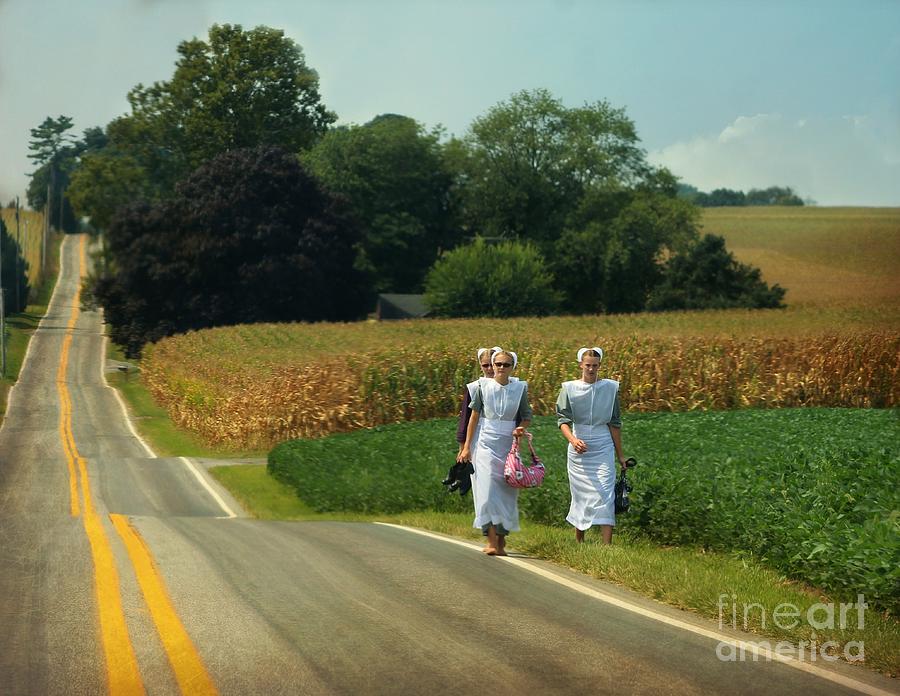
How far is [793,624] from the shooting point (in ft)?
26.6

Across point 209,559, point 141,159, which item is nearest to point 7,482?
point 209,559

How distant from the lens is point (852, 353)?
34.6 m

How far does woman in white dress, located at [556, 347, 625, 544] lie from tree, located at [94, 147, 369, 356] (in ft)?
182

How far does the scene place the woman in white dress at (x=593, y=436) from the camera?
11734 millimetres

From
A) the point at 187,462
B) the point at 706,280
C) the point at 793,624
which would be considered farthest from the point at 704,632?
the point at 706,280

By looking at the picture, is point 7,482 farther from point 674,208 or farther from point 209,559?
point 674,208

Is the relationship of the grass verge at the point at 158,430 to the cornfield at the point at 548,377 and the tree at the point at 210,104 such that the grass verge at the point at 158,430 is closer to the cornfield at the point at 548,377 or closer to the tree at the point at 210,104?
the cornfield at the point at 548,377

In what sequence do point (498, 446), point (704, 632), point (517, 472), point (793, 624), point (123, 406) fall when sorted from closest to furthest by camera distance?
point (704, 632)
point (793, 624)
point (517, 472)
point (498, 446)
point (123, 406)

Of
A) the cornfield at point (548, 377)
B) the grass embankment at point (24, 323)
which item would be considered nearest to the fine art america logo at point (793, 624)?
the cornfield at point (548, 377)

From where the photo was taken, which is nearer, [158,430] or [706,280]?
[158,430]

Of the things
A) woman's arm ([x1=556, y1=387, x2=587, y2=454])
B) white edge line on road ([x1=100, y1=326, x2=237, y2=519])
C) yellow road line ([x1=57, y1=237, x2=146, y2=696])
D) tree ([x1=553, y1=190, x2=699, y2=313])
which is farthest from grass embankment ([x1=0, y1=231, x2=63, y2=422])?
woman's arm ([x1=556, y1=387, x2=587, y2=454])

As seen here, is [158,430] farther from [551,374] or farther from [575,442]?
[575,442]

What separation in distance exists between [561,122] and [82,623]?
8832 cm

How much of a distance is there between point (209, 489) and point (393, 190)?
65.2 meters
